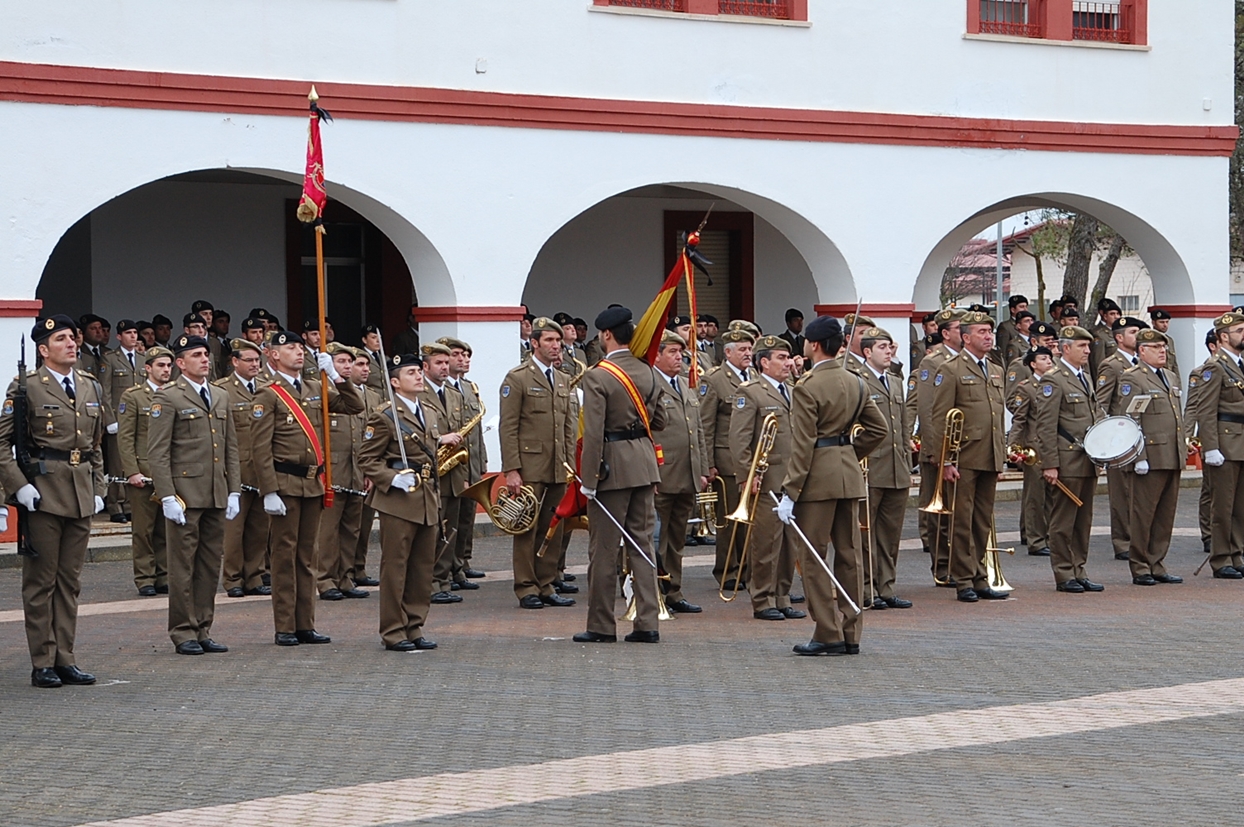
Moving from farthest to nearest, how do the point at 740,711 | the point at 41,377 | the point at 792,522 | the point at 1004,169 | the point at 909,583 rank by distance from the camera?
the point at 1004,169 → the point at 909,583 → the point at 792,522 → the point at 41,377 → the point at 740,711

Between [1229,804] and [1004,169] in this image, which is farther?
[1004,169]

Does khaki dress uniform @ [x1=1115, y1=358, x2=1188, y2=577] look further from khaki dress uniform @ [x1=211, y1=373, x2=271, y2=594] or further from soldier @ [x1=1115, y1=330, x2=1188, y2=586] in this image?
khaki dress uniform @ [x1=211, y1=373, x2=271, y2=594]

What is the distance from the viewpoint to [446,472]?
13.1m

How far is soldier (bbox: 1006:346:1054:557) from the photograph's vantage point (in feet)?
48.1

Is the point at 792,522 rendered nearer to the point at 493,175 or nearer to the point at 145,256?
the point at 493,175

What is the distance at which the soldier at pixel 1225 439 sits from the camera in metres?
14.3

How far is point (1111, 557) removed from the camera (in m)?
15.6

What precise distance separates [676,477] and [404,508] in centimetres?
253

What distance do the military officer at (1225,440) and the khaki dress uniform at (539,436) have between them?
17.1 ft

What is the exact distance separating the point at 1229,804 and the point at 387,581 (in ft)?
18.1

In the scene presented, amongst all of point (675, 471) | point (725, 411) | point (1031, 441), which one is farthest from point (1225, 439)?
point (675, 471)

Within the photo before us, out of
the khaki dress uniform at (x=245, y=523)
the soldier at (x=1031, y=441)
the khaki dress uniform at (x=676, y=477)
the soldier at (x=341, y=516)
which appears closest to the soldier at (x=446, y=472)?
the soldier at (x=341, y=516)

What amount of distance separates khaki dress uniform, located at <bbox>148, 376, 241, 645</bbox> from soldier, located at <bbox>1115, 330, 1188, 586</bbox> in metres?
6.95

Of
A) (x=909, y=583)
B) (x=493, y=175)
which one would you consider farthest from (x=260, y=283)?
(x=909, y=583)
